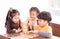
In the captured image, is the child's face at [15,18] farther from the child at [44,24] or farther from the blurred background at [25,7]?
the blurred background at [25,7]

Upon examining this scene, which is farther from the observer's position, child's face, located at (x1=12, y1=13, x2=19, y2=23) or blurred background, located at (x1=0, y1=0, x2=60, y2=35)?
blurred background, located at (x1=0, y1=0, x2=60, y2=35)

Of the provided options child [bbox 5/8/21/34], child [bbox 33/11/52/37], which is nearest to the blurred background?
child [bbox 5/8/21/34]

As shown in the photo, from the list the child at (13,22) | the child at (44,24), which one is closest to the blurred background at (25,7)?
the child at (13,22)

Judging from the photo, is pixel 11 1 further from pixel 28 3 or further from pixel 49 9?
pixel 49 9

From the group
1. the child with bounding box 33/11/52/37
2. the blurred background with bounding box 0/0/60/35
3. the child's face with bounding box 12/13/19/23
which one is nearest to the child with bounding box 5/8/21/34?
the child's face with bounding box 12/13/19/23

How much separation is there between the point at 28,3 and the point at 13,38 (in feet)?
4.47

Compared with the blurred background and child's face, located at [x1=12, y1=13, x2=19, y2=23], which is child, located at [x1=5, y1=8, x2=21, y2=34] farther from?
the blurred background

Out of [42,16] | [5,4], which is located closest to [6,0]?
[5,4]

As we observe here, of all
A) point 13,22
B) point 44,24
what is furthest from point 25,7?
point 44,24

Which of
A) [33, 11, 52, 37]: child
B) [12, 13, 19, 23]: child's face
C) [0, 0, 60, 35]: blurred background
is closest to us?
[33, 11, 52, 37]: child

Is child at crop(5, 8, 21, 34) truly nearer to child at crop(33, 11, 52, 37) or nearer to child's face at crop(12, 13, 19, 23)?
child's face at crop(12, 13, 19, 23)

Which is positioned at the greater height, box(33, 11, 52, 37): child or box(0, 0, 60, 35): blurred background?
box(0, 0, 60, 35): blurred background

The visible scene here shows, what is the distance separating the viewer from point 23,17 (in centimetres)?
270

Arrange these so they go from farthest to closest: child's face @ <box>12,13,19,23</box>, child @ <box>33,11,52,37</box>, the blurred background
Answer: the blurred background < child's face @ <box>12,13,19,23</box> < child @ <box>33,11,52,37</box>
